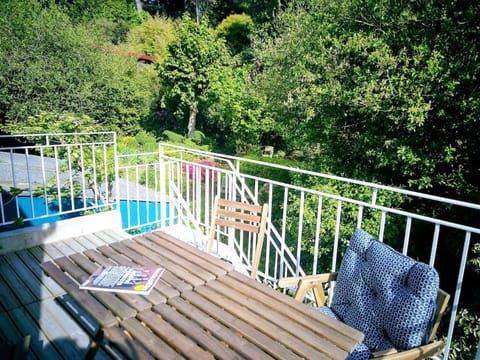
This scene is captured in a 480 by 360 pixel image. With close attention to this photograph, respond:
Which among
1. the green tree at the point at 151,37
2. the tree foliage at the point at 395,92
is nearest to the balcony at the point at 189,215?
the tree foliage at the point at 395,92

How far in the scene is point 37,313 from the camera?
2.52 meters

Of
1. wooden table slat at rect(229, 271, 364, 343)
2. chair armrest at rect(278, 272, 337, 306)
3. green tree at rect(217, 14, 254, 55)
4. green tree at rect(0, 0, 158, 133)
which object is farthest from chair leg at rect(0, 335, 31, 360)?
green tree at rect(217, 14, 254, 55)

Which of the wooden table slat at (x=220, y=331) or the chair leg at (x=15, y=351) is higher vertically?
the chair leg at (x=15, y=351)

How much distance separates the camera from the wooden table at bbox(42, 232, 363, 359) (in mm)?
1278

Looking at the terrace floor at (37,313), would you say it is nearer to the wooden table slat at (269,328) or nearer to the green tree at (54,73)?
the wooden table slat at (269,328)

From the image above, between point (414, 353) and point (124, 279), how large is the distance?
1491 millimetres

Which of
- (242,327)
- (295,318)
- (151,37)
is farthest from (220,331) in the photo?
(151,37)

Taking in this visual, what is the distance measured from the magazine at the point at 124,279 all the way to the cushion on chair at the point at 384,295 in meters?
1.18

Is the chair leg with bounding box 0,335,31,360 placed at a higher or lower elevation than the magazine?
higher

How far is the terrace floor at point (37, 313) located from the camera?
2.13m

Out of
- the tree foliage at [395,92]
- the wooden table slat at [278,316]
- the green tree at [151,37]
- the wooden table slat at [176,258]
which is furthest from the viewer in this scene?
the green tree at [151,37]

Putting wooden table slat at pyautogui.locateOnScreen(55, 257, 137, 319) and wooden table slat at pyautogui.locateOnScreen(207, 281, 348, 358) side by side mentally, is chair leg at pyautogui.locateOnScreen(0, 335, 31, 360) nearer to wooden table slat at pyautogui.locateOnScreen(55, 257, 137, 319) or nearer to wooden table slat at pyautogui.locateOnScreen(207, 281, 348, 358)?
wooden table slat at pyautogui.locateOnScreen(55, 257, 137, 319)

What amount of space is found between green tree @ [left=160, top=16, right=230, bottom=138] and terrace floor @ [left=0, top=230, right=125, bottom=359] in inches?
494

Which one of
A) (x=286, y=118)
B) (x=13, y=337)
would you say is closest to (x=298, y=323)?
(x=13, y=337)
